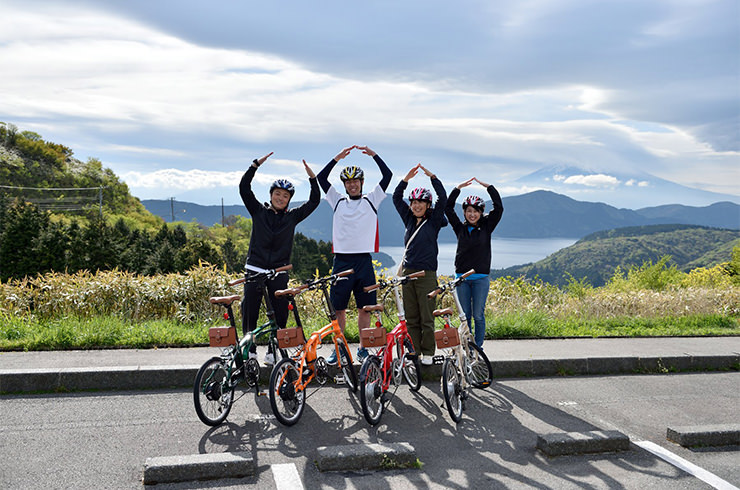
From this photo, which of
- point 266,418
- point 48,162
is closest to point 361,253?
point 266,418

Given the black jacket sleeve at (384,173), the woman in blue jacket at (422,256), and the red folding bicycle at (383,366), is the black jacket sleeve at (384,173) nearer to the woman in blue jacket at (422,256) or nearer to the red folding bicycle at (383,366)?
the woman in blue jacket at (422,256)

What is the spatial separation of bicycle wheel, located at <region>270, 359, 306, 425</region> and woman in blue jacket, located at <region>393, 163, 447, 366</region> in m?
1.88

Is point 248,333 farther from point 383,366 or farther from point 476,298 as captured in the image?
point 476,298

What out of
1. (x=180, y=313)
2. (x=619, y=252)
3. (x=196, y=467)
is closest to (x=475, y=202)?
(x=196, y=467)

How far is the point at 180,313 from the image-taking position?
9.25 metres

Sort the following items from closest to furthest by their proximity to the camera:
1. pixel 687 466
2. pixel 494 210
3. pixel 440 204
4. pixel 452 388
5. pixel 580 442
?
pixel 687 466
pixel 580 442
pixel 452 388
pixel 440 204
pixel 494 210

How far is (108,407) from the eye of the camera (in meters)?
5.44

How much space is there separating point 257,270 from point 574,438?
11.2 feet

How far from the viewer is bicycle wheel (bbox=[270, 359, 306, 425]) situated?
5004 millimetres

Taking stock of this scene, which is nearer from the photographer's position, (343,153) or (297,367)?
(297,367)

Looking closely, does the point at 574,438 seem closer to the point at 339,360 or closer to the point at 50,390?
the point at 339,360

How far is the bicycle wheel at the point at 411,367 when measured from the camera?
19.4 ft

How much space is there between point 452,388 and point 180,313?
210 inches

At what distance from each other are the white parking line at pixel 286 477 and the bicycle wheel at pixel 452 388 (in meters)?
1.62
